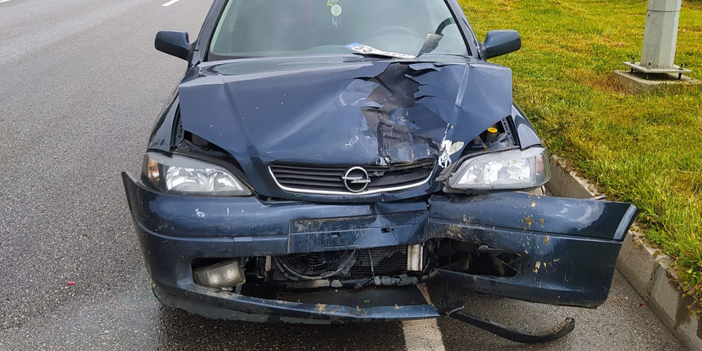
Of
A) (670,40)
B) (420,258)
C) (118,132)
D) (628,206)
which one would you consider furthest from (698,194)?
(118,132)

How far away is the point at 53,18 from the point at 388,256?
13.5 metres

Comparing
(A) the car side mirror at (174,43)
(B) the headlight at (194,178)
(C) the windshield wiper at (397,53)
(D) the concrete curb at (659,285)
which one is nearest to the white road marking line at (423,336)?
(B) the headlight at (194,178)

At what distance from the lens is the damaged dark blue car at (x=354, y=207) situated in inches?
105

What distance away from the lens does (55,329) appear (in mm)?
3221

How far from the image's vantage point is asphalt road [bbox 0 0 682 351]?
3143mm

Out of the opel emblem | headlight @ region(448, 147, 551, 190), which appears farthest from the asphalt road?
the opel emblem

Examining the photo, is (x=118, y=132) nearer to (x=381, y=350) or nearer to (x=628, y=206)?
(x=381, y=350)

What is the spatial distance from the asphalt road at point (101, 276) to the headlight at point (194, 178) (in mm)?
756

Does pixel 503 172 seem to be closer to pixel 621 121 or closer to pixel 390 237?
pixel 390 237

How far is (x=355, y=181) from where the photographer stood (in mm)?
2713

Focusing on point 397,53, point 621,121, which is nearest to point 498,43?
point 397,53

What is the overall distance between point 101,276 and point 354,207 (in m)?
1.76

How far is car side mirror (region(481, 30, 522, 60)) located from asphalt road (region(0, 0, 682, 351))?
1516 mm

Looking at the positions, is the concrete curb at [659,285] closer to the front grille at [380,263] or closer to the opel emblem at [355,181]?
the front grille at [380,263]
